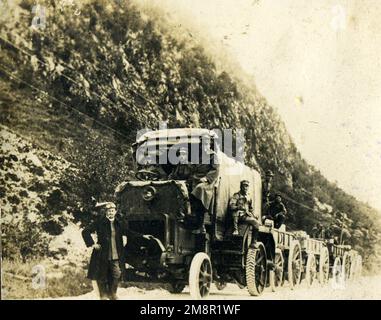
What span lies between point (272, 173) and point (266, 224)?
39.1 inches

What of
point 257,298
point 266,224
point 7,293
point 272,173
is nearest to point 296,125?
point 272,173

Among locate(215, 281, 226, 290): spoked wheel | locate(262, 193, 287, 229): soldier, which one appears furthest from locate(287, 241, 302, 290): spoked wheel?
locate(215, 281, 226, 290): spoked wheel

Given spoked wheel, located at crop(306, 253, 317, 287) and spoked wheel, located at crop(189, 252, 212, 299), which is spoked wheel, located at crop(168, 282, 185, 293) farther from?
spoked wheel, located at crop(306, 253, 317, 287)

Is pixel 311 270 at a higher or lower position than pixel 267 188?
lower

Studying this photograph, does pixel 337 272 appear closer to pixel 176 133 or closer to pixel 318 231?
pixel 318 231

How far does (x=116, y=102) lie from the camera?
9859 mm

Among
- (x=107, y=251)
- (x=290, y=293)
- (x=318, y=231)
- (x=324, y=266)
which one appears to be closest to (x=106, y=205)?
(x=107, y=251)

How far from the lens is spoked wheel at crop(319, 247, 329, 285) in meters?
11.1

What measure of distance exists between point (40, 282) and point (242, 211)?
3.08 meters

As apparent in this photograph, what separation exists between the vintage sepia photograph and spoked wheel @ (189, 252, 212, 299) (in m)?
0.02

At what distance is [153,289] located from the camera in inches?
368

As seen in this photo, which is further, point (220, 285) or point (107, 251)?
point (220, 285)
